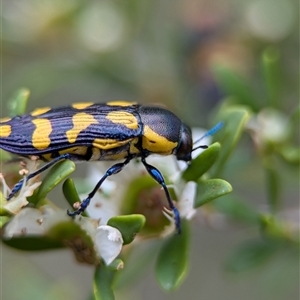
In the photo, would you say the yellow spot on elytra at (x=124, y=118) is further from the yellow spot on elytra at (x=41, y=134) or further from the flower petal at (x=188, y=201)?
the flower petal at (x=188, y=201)

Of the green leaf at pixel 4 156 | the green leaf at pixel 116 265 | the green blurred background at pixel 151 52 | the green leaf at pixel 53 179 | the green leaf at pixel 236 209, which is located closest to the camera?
the green leaf at pixel 53 179

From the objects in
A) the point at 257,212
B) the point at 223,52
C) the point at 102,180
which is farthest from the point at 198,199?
the point at 223,52

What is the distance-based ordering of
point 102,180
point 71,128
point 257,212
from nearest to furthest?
point 102,180, point 71,128, point 257,212

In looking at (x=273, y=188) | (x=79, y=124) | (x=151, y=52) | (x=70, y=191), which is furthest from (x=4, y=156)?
(x=151, y=52)

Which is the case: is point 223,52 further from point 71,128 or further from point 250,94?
point 71,128

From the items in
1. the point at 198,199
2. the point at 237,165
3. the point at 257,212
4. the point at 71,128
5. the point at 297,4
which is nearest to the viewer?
the point at 198,199

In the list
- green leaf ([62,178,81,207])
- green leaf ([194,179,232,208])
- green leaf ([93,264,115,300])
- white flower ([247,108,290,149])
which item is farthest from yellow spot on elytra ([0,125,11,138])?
white flower ([247,108,290,149])

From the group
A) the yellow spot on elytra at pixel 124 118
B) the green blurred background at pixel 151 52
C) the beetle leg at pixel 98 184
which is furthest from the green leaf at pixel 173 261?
the green blurred background at pixel 151 52
